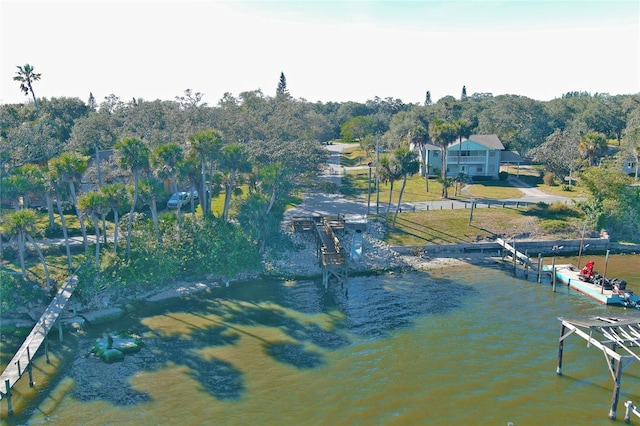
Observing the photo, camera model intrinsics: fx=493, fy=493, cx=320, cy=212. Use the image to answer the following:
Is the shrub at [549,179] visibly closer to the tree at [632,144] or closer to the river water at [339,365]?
the tree at [632,144]

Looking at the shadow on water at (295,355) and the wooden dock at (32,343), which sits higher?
the wooden dock at (32,343)

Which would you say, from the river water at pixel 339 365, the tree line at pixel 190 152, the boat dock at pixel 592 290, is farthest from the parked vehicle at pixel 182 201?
the boat dock at pixel 592 290

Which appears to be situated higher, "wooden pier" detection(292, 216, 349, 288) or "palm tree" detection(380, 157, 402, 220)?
"palm tree" detection(380, 157, 402, 220)

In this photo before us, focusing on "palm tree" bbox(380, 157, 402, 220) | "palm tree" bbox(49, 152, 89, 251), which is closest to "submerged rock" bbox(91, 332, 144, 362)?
"palm tree" bbox(49, 152, 89, 251)

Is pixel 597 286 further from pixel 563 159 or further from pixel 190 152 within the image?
pixel 563 159

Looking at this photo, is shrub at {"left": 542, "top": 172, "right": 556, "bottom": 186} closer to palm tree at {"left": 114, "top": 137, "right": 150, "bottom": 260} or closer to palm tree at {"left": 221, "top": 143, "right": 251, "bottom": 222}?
palm tree at {"left": 221, "top": 143, "right": 251, "bottom": 222}

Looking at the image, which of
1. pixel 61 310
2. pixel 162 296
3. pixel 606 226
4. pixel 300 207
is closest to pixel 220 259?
pixel 162 296
